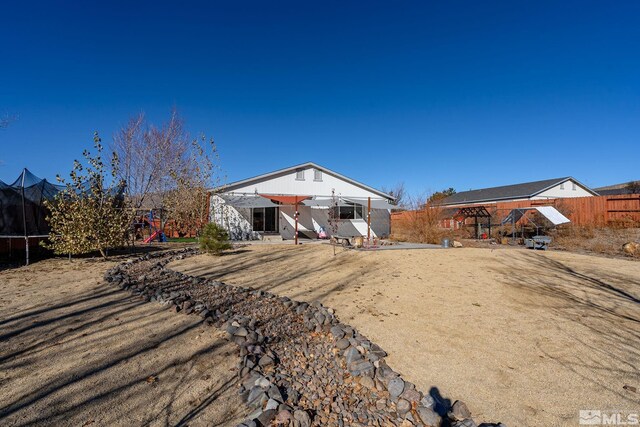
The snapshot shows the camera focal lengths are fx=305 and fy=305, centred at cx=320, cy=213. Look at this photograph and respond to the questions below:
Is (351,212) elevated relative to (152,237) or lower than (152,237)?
elevated

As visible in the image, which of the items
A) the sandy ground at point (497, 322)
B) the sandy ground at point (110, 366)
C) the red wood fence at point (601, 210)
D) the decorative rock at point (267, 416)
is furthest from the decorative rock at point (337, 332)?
the red wood fence at point (601, 210)

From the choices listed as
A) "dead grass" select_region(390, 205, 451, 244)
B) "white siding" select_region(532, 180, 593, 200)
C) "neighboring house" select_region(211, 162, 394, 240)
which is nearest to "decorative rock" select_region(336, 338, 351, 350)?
"dead grass" select_region(390, 205, 451, 244)

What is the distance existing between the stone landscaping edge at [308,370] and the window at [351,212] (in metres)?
15.4

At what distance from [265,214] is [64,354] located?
15.9 metres

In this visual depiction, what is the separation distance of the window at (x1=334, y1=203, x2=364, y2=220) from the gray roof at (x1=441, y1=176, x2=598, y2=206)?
10.1 m

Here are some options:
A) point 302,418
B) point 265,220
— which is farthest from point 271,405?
point 265,220

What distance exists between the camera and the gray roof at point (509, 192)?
2795 cm

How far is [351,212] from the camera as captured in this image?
21.0 meters

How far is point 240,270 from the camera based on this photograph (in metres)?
8.45

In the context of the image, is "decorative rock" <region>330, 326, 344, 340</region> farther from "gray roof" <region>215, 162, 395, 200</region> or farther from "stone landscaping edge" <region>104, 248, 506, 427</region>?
A: "gray roof" <region>215, 162, 395, 200</region>

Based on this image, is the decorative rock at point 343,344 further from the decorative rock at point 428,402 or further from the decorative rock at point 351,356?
the decorative rock at point 428,402

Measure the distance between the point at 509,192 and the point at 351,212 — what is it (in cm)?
1966

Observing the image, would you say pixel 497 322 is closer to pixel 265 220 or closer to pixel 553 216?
pixel 553 216

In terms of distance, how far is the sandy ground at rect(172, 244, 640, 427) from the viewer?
2795mm
